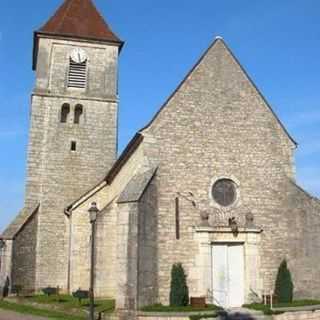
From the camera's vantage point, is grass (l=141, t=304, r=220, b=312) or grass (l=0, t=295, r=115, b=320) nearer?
grass (l=141, t=304, r=220, b=312)

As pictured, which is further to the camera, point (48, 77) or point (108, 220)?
point (48, 77)

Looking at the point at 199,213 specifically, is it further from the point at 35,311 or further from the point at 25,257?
the point at 25,257

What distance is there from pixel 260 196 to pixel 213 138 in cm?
298

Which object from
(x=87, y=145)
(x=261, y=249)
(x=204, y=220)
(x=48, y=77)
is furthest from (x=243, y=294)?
(x=48, y=77)

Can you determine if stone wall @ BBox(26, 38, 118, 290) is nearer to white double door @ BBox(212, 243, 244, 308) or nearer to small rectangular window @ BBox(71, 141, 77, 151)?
small rectangular window @ BBox(71, 141, 77, 151)

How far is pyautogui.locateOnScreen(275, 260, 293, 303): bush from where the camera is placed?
1912 centimetres

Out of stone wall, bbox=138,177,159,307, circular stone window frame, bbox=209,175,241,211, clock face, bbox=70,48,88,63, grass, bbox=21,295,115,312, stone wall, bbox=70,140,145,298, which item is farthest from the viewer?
clock face, bbox=70,48,88,63

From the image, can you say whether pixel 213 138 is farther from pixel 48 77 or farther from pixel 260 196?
pixel 48 77

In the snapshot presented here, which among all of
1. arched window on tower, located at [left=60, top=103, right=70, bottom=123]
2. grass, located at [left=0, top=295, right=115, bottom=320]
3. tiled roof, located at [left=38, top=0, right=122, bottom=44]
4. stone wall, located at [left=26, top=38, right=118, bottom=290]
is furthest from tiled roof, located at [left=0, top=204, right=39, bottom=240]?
tiled roof, located at [left=38, top=0, right=122, bottom=44]

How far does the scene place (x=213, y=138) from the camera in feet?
66.9

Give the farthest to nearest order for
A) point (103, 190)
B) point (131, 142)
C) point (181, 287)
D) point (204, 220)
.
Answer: point (103, 190), point (131, 142), point (204, 220), point (181, 287)

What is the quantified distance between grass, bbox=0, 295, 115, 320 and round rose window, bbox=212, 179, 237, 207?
18.4 ft

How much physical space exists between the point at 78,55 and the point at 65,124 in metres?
4.31

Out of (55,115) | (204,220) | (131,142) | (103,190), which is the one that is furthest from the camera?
(55,115)
